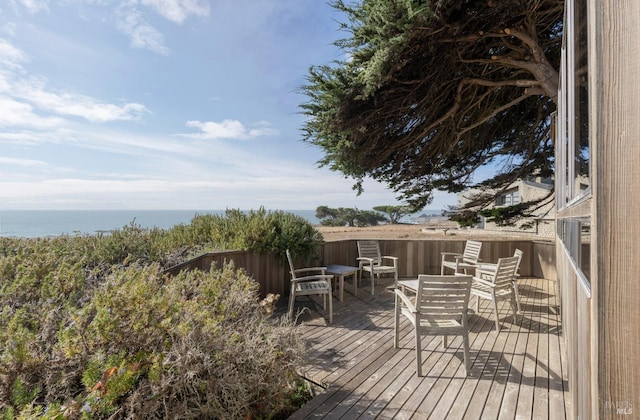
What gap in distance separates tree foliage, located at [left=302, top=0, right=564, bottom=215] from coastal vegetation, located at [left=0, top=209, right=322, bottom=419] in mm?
3737

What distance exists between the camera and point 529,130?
655 cm

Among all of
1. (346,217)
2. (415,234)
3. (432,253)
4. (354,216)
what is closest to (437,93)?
(432,253)

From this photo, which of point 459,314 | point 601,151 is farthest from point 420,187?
point 601,151

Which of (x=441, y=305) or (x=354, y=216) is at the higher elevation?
(x=354, y=216)

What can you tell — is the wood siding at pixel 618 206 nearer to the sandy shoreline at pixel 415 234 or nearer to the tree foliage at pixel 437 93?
the tree foliage at pixel 437 93

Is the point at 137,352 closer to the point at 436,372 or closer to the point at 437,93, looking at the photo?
the point at 436,372

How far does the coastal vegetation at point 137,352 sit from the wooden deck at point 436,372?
0.49 meters

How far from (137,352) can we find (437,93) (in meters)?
5.86

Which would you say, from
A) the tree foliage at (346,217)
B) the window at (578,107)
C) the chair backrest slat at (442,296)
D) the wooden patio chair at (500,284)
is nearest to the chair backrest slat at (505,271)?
the wooden patio chair at (500,284)

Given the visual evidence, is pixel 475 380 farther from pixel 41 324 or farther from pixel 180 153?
pixel 180 153

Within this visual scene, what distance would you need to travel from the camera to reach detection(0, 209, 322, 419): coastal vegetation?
55.5 inches

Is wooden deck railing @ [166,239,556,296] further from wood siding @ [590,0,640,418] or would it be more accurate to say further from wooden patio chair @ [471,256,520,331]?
wood siding @ [590,0,640,418]

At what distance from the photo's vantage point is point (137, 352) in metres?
1.68

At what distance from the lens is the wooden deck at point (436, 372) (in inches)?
85.6
